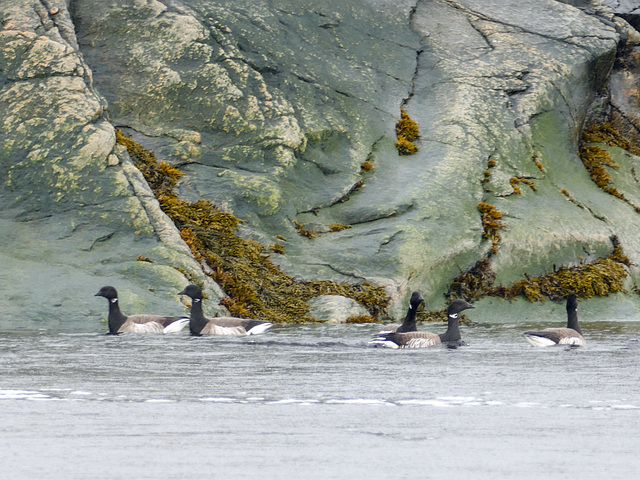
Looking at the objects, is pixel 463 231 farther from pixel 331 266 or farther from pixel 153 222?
pixel 153 222

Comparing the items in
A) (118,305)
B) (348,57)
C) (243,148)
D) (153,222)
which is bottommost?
(118,305)

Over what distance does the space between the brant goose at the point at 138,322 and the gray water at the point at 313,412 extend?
2066 millimetres

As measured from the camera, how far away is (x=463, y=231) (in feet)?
80.7

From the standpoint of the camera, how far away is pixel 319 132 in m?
27.0

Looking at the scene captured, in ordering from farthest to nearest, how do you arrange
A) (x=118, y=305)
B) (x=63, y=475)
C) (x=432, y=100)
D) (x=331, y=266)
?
1. (x=432, y=100)
2. (x=331, y=266)
3. (x=118, y=305)
4. (x=63, y=475)

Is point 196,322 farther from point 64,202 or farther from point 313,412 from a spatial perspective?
point 313,412

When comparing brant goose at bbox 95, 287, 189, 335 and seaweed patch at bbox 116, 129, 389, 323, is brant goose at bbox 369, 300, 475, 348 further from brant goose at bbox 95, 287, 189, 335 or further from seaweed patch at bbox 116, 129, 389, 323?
seaweed patch at bbox 116, 129, 389, 323

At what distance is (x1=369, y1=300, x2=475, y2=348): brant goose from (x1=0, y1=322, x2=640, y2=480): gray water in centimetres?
37

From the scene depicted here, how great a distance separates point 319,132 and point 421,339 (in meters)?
12.1

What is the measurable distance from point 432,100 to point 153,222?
458 inches

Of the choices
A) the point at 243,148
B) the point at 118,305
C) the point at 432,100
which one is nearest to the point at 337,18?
the point at 432,100

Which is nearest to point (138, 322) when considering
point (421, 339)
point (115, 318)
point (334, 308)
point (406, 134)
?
point (115, 318)

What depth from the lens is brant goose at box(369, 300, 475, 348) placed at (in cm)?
1545

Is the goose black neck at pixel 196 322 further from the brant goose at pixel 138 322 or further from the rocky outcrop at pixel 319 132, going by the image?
the rocky outcrop at pixel 319 132
